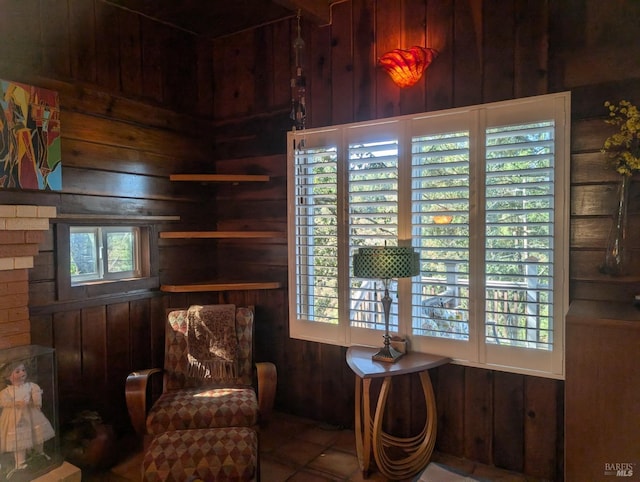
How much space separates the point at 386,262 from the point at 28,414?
6.34 feet

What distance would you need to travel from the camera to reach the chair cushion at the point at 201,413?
2371mm

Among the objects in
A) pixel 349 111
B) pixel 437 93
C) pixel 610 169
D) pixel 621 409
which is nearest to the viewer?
pixel 621 409

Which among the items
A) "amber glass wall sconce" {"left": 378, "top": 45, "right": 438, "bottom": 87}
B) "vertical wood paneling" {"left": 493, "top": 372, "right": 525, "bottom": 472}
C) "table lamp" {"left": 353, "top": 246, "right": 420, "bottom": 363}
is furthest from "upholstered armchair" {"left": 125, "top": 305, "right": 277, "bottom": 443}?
"amber glass wall sconce" {"left": 378, "top": 45, "right": 438, "bottom": 87}

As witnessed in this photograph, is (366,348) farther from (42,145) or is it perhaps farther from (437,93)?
(42,145)

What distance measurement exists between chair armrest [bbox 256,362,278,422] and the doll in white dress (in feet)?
3.48

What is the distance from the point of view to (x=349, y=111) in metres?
2.86

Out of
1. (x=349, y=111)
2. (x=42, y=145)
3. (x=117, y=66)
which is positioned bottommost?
(x=42, y=145)

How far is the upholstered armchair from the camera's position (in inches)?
95.3

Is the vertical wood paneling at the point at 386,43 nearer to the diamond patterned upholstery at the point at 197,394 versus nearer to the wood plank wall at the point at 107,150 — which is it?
the wood plank wall at the point at 107,150

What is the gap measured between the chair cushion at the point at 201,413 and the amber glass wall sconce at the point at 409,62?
2065 mm

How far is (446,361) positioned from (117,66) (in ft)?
8.95

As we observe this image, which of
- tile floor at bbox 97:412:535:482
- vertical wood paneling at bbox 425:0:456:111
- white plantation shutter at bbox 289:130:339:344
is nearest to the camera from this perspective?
tile floor at bbox 97:412:535:482

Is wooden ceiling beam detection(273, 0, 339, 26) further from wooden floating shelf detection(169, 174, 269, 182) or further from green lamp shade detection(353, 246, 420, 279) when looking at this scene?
green lamp shade detection(353, 246, 420, 279)

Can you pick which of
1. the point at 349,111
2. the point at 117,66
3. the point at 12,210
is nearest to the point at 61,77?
the point at 117,66
